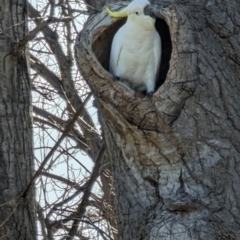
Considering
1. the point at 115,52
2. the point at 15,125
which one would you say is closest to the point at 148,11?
the point at 115,52

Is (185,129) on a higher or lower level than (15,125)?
lower

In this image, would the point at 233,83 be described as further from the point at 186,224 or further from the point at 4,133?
the point at 4,133

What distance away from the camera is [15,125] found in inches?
182

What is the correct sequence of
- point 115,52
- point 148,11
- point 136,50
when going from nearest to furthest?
point 148,11, point 115,52, point 136,50

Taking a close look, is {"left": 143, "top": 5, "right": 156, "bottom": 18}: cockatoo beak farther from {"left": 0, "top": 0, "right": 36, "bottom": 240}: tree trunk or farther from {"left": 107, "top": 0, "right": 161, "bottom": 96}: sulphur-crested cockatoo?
{"left": 0, "top": 0, "right": 36, "bottom": 240}: tree trunk

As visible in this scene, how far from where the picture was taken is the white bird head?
11.1 ft

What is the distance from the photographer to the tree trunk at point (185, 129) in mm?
3146

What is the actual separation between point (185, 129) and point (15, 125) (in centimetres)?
173

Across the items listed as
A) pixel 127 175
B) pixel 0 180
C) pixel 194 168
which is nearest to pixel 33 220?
pixel 0 180

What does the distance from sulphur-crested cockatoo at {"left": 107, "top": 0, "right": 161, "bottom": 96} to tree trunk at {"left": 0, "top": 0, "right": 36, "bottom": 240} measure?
43.4 inches

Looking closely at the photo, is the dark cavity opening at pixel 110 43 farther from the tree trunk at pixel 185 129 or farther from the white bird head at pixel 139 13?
the tree trunk at pixel 185 129

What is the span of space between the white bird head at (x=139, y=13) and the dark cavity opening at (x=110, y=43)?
0.10 m

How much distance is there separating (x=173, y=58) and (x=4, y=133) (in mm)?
1770

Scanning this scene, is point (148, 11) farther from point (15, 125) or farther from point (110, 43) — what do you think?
point (15, 125)
